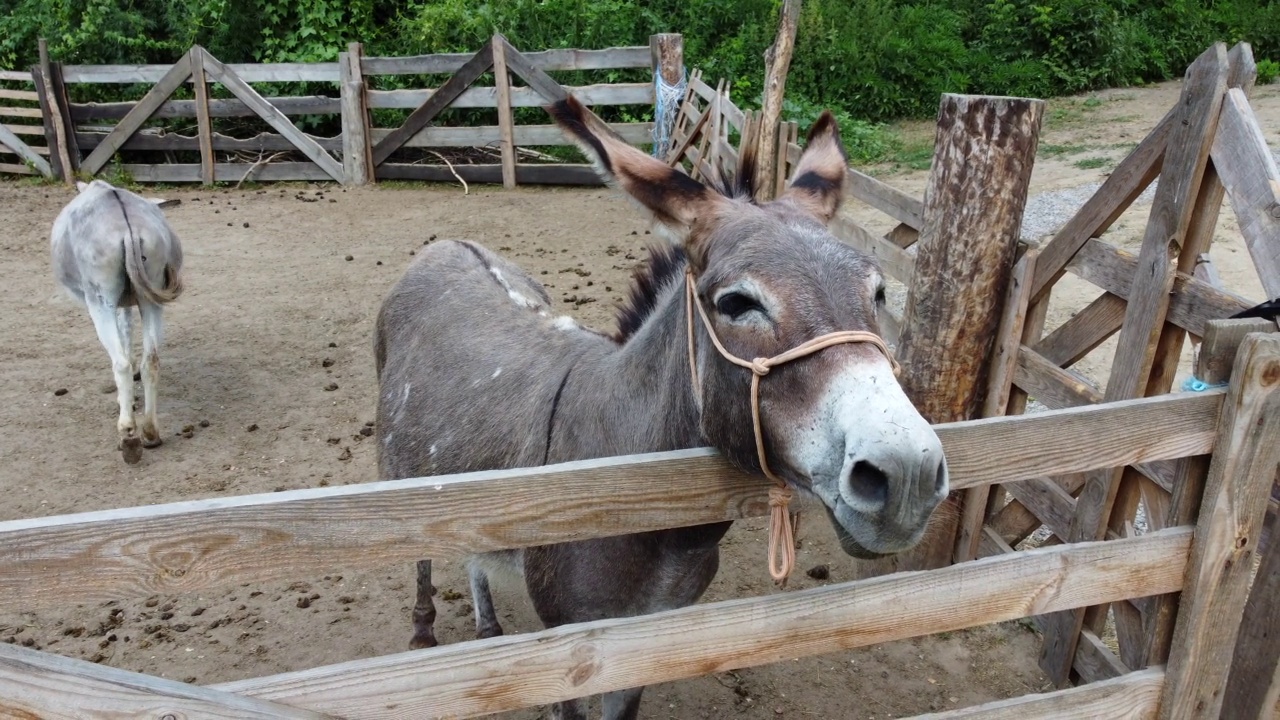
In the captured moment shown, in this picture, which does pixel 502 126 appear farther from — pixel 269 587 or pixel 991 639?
pixel 991 639

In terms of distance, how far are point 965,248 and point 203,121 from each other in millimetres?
12500

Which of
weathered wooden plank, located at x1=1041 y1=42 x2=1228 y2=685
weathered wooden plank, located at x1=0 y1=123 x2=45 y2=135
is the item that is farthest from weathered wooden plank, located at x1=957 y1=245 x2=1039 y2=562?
weathered wooden plank, located at x1=0 y1=123 x2=45 y2=135

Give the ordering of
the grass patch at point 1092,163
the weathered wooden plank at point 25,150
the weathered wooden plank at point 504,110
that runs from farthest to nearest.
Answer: the weathered wooden plank at point 25,150 → the weathered wooden plank at point 504,110 → the grass patch at point 1092,163

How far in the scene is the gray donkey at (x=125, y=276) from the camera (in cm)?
561

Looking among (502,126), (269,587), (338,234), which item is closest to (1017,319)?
(269,587)

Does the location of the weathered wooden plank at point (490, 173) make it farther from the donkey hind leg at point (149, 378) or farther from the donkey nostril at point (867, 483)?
the donkey nostril at point (867, 483)

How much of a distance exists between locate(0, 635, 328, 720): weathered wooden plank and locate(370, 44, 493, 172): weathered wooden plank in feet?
38.2

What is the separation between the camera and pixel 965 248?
11.1 feet

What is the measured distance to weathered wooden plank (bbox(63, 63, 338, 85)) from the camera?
12438 mm

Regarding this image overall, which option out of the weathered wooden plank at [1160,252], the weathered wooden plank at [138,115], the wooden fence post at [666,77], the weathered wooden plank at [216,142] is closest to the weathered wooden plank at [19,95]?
the weathered wooden plank at [216,142]

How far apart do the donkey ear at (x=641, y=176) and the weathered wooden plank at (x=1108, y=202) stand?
5.48 feet

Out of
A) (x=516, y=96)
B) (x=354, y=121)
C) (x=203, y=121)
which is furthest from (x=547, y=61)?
(x=203, y=121)

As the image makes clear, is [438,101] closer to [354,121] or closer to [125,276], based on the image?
[354,121]

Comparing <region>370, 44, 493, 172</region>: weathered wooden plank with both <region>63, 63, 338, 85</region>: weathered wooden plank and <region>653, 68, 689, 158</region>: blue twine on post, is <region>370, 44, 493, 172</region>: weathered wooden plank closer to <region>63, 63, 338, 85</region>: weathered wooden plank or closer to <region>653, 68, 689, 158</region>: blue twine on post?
<region>63, 63, 338, 85</region>: weathered wooden plank
